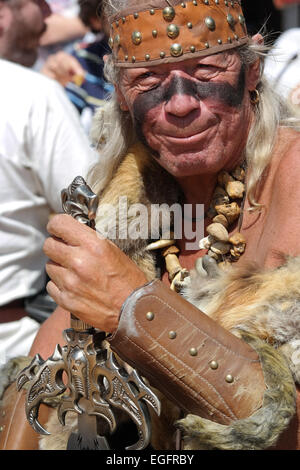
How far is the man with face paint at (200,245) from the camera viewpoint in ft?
5.30

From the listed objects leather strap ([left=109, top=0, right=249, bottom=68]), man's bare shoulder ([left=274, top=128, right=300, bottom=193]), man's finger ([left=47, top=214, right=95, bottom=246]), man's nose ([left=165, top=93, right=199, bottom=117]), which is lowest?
man's finger ([left=47, top=214, right=95, bottom=246])

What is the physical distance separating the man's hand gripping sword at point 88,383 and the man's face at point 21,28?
189cm

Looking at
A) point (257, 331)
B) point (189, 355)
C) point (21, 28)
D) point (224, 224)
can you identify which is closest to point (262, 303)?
point (257, 331)

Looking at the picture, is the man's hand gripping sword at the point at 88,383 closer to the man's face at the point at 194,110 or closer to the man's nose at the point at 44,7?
the man's face at the point at 194,110

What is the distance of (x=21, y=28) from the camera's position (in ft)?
11.3

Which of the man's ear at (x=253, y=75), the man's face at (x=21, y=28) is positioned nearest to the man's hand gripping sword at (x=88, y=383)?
the man's ear at (x=253, y=75)

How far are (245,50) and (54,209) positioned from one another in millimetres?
1200

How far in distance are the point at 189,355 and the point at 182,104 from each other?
689 millimetres

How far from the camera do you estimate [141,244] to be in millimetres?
2195

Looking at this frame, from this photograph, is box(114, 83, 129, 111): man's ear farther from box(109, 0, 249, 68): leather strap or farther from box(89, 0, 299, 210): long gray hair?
box(109, 0, 249, 68): leather strap

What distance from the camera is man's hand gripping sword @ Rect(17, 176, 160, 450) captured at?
1.71 m

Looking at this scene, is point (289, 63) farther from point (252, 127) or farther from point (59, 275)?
point (59, 275)

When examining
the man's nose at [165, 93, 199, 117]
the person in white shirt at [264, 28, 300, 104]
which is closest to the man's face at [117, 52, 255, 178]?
the man's nose at [165, 93, 199, 117]
